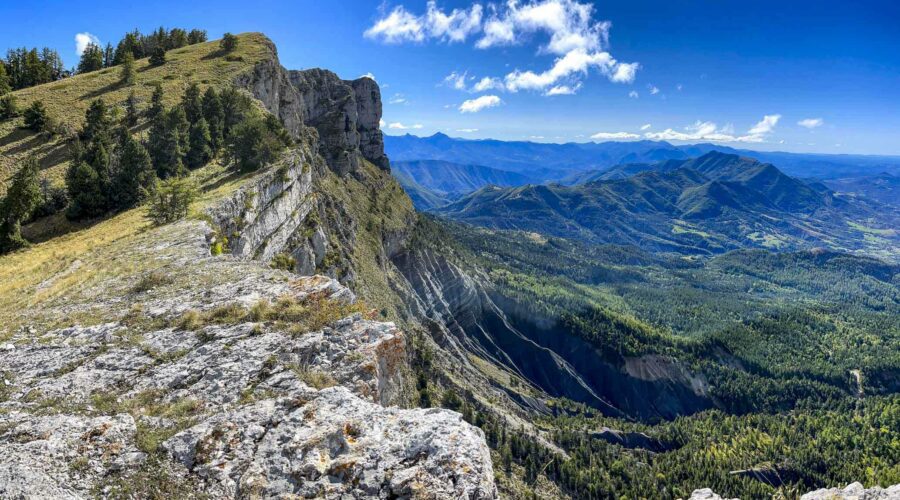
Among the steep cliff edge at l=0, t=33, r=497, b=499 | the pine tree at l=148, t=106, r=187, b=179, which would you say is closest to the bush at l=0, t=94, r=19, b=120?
the pine tree at l=148, t=106, r=187, b=179

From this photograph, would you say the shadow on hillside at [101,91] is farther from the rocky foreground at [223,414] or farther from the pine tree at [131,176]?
the rocky foreground at [223,414]

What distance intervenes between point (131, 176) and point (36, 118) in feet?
74.0

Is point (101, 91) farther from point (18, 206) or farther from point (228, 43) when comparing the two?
point (18, 206)

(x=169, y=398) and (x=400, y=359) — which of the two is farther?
(x=400, y=359)

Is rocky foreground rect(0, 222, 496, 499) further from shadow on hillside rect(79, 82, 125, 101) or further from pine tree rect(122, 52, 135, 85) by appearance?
pine tree rect(122, 52, 135, 85)

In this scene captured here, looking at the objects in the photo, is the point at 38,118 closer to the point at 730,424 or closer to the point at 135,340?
the point at 135,340

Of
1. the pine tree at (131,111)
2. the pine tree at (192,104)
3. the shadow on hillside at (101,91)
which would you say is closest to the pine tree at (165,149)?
the pine tree at (131,111)

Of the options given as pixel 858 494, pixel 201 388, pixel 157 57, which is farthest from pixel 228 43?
pixel 858 494

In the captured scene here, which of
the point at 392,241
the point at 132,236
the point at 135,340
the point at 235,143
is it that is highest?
the point at 235,143

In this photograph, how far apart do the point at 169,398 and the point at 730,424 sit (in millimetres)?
167944

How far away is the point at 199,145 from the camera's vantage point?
192 feet

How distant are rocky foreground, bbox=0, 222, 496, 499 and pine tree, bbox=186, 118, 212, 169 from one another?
141 ft

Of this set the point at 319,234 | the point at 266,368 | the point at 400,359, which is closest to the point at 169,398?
the point at 266,368

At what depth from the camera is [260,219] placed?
51.1 meters
